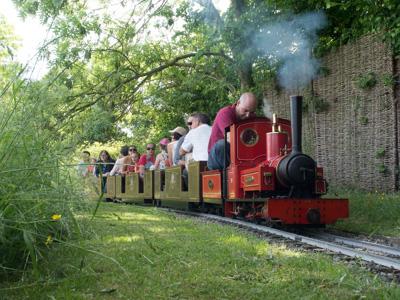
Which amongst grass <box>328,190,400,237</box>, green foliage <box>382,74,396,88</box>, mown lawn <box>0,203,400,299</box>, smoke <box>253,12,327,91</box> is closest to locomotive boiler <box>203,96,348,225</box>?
grass <box>328,190,400,237</box>

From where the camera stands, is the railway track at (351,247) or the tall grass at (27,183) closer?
the tall grass at (27,183)

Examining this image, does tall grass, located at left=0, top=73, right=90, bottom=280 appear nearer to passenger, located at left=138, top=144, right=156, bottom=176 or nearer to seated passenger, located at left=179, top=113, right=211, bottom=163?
seated passenger, located at left=179, top=113, right=211, bottom=163

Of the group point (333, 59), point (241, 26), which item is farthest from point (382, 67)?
point (241, 26)

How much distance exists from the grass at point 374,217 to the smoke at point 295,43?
4722 mm

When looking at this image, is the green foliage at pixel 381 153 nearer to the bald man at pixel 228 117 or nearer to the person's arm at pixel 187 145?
the bald man at pixel 228 117

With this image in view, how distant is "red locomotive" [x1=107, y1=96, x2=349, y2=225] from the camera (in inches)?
260

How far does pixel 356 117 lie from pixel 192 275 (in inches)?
345

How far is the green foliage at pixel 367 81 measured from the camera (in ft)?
35.6

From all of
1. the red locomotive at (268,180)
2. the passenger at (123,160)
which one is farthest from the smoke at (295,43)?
the red locomotive at (268,180)

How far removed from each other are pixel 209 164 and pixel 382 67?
14.4 feet

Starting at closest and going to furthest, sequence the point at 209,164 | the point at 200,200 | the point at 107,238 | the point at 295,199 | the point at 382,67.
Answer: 1. the point at 107,238
2. the point at 295,199
3. the point at 209,164
4. the point at 200,200
5. the point at 382,67

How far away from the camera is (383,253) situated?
5281mm

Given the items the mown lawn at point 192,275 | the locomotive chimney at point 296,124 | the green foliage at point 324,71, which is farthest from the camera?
the green foliage at point 324,71

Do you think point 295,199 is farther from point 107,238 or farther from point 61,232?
point 61,232
